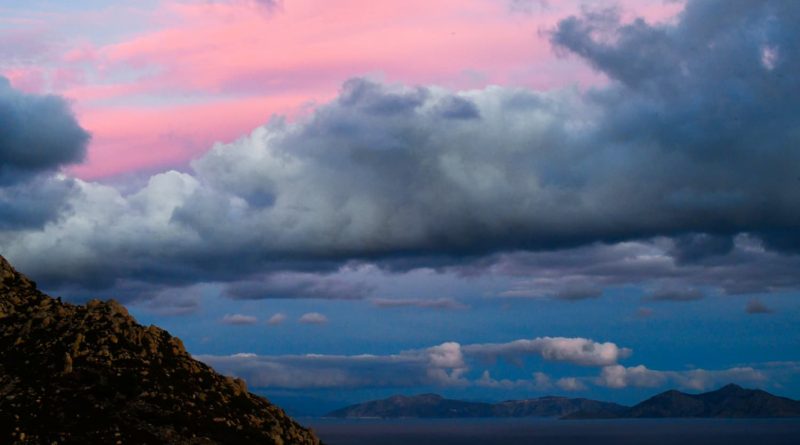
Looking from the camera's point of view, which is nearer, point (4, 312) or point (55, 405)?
point (55, 405)

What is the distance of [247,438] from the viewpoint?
61.7 meters

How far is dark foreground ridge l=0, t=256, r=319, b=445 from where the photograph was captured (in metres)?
56.1

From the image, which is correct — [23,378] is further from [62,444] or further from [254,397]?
[254,397]

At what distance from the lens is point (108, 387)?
60.0 metres

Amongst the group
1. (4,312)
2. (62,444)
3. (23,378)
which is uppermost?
(4,312)

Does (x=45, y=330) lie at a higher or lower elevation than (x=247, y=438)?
higher

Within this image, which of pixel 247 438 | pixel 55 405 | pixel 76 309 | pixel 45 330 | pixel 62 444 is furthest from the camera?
pixel 76 309

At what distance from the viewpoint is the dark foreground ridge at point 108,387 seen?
56.1 meters

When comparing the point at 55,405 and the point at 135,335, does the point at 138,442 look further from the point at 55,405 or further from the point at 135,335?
the point at 135,335

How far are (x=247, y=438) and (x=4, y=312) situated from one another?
75.3 feet

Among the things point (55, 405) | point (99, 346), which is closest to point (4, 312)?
point (99, 346)

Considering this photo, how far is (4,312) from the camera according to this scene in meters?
69.0

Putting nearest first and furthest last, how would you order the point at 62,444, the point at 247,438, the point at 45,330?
the point at 62,444, the point at 247,438, the point at 45,330

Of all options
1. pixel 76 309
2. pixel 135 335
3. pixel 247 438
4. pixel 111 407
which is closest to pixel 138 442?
pixel 111 407
